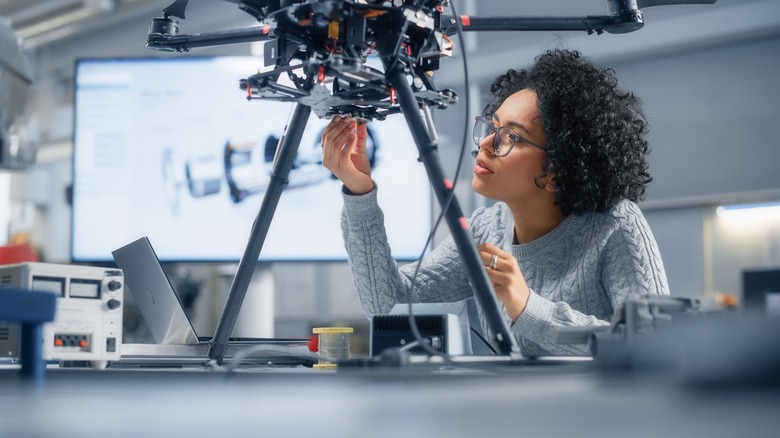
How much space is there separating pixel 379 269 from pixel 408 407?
99 cm

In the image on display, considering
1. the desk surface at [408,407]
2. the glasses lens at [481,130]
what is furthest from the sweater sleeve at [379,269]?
the desk surface at [408,407]

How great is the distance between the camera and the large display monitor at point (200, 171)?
76.8 inches

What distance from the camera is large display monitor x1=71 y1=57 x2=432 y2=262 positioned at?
6.40 feet

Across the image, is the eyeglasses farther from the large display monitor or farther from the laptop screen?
the laptop screen

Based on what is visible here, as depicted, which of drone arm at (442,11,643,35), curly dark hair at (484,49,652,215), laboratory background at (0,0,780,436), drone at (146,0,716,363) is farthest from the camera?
Result: laboratory background at (0,0,780,436)

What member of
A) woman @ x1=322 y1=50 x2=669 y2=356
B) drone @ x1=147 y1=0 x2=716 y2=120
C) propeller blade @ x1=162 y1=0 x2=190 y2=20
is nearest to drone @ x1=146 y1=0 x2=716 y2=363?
drone @ x1=147 y1=0 x2=716 y2=120

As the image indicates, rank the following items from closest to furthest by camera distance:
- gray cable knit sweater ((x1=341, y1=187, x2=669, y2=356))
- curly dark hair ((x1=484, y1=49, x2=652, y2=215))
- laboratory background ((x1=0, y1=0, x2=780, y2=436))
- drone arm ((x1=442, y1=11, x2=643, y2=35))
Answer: drone arm ((x1=442, y1=11, x2=643, y2=35))
gray cable knit sweater ((x1=341, y1=187, x2=669, y2=356))
curly dark hair ((x1=484, y1=49, x2=652, y2=215))
laboratory background ((x1=0, y1=0, x2=780, y2=436))

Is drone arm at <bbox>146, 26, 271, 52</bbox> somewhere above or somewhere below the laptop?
above

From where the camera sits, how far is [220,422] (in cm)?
44

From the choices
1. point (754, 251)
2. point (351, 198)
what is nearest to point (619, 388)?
point (351, 198)

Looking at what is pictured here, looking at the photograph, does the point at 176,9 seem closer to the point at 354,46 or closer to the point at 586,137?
→ the point at 354,46

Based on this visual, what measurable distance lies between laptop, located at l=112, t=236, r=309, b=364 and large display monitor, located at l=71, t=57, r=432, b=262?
0.68 metres

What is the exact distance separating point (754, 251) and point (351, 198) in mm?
1828

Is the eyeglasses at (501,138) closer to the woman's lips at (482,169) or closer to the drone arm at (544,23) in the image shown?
the woman's lips at (482,169)
